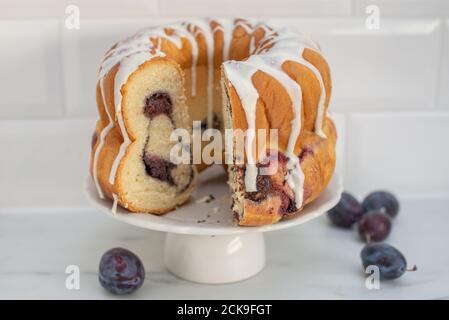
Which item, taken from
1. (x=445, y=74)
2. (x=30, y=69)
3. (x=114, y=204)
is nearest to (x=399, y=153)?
(x=445, y=74)

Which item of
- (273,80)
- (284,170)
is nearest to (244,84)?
(273,80)

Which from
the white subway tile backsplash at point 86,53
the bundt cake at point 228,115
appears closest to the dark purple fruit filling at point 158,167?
the bundt cake at point 228,115

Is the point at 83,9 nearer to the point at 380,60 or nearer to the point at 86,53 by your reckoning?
the point at 86,53

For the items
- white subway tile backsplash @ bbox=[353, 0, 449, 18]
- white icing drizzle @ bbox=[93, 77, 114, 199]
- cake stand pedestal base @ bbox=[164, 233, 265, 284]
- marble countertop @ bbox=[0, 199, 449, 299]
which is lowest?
marble countertop @ bbox=[0, 199, 449, 299]

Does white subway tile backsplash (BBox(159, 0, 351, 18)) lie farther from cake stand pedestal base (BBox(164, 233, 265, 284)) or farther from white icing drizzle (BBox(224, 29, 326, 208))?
cake stand pedestal base (BBox(164, 233, 265, 284))

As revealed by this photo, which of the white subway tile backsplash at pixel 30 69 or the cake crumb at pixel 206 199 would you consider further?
the white subway tile backsplash at pixel 30 69

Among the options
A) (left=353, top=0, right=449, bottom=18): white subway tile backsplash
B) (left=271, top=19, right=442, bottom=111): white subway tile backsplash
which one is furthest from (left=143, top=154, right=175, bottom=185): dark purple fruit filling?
(left=353, top=0, right=449, bottom=18): white subway tile backsplash

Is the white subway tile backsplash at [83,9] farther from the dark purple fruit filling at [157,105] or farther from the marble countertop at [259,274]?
the marble countertop at [259,274]
